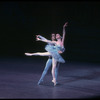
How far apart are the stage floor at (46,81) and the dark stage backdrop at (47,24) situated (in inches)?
172

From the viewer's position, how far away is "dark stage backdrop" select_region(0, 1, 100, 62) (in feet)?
66.6

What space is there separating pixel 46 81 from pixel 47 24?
446 inches

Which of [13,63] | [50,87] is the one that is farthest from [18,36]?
[50,87]

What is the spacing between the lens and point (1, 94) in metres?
8.24

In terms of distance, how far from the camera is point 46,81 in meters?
10.5

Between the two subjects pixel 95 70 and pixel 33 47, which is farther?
pixel 33 47

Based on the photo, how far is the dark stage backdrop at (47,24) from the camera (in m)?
20.3

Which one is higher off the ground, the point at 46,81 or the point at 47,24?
the point at 47,24

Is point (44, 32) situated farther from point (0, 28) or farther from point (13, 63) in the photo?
point (13, 63)

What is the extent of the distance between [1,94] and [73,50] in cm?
1145

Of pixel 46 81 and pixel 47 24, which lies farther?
pixel 47 24

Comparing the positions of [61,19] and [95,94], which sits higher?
[61,19]

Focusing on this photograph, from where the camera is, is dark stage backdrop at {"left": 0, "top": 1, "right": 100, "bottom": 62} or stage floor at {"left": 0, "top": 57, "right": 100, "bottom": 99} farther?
dark stage backdrop at {"left": 0, "top": 1, "right": 100, "bottom": 62}

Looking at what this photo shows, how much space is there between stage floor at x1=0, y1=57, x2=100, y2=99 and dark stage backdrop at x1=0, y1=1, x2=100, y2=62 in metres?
4.38
